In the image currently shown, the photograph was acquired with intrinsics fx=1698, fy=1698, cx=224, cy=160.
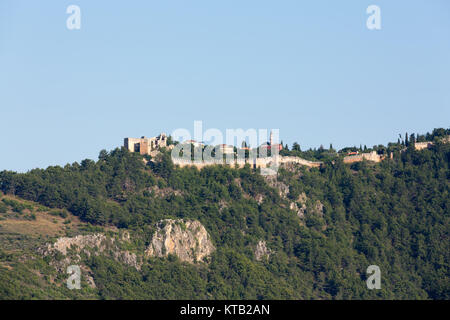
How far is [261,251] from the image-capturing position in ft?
618

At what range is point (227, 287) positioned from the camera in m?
178

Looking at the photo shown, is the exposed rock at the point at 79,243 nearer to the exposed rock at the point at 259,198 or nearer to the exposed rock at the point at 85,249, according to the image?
the exposed rock at the point at 85,249

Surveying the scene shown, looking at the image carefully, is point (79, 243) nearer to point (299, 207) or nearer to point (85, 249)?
point (85, 249)

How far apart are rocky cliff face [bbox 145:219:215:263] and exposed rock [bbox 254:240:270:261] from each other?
20.3 ft

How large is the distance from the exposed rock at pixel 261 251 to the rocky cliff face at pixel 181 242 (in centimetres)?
617

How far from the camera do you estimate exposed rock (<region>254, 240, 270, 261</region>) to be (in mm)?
187375

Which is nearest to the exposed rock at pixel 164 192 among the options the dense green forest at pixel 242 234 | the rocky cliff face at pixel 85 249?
the dense green forest at pixel 242 234

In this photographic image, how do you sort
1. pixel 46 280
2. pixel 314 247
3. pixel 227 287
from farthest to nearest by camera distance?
pixel 314 247 → pixel 227 287 → pixel 46 280

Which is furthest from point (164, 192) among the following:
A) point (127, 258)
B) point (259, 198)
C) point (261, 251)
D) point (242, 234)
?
point (127, 258)

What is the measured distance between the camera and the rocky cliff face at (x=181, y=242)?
17988 centimetres

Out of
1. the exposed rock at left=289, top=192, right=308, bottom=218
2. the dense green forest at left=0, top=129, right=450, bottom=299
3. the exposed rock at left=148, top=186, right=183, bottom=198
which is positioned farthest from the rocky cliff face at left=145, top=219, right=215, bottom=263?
the exposed rock at left=289, top=192, right=308, bottom=218
